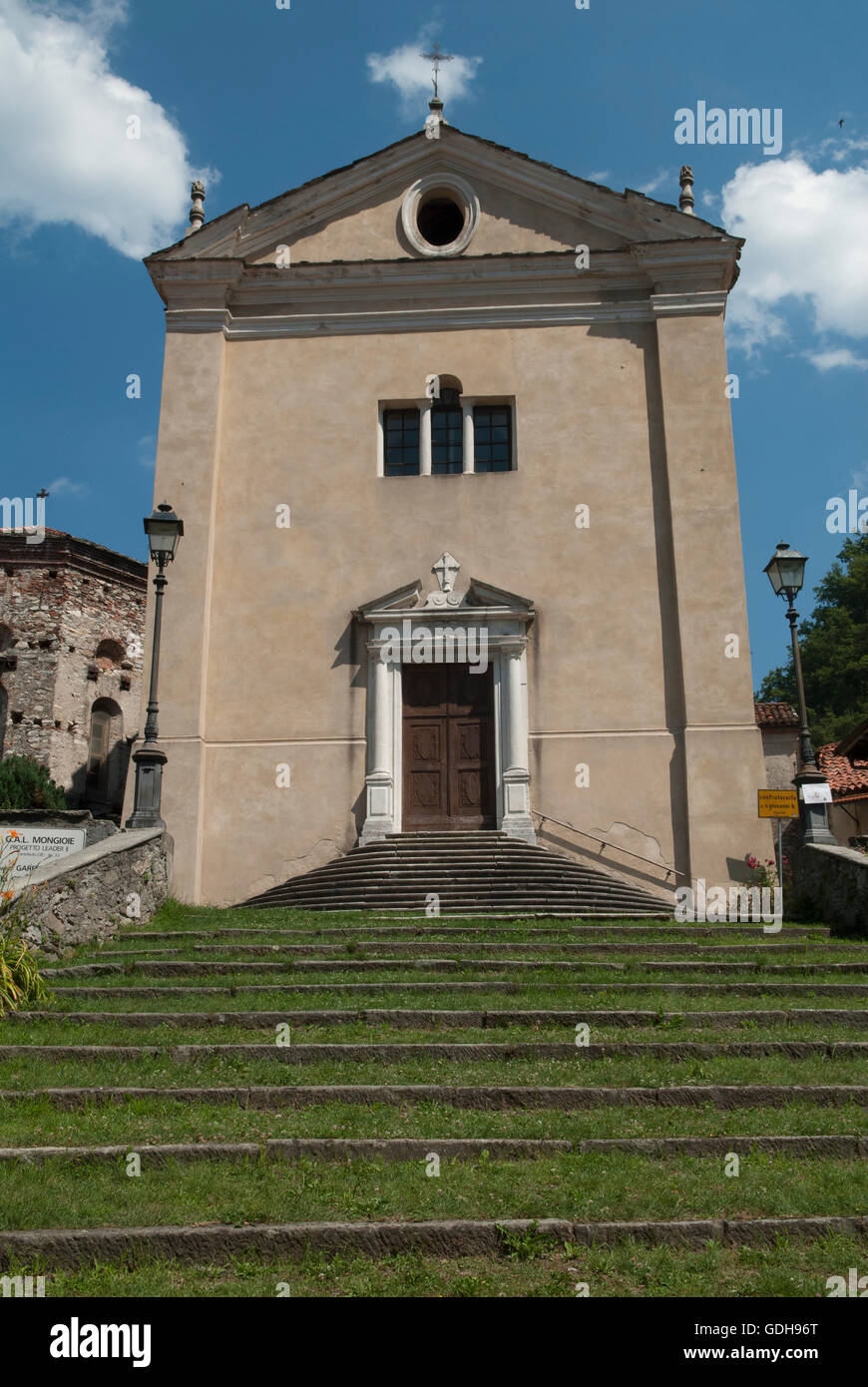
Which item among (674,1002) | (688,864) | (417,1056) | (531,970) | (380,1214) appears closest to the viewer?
(380,1214)

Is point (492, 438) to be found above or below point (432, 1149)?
above

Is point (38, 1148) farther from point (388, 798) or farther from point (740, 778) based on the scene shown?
point (740, 778)

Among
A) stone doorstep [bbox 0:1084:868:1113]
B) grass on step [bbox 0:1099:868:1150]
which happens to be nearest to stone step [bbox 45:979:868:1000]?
stone doorstep [bbox 0:1084:868:1113]

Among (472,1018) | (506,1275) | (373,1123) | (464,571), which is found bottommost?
(506,1275)

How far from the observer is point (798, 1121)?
7.31m

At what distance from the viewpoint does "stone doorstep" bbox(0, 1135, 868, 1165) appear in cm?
675

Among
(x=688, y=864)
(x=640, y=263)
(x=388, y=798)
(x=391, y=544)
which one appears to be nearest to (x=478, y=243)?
(x=640, y=263)

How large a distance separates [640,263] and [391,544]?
6.38m

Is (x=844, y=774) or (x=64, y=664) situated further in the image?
(x=844, y=774)

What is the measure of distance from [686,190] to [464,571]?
8065 mm

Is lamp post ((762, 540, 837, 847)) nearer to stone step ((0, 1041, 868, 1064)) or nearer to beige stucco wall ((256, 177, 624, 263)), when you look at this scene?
stone step ((0, 1041, 868, 1064))

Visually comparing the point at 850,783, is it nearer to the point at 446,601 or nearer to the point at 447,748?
the point at 447,748

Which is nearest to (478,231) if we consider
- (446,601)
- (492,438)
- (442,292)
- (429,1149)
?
(442,292)

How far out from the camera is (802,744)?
14859 millimetres
